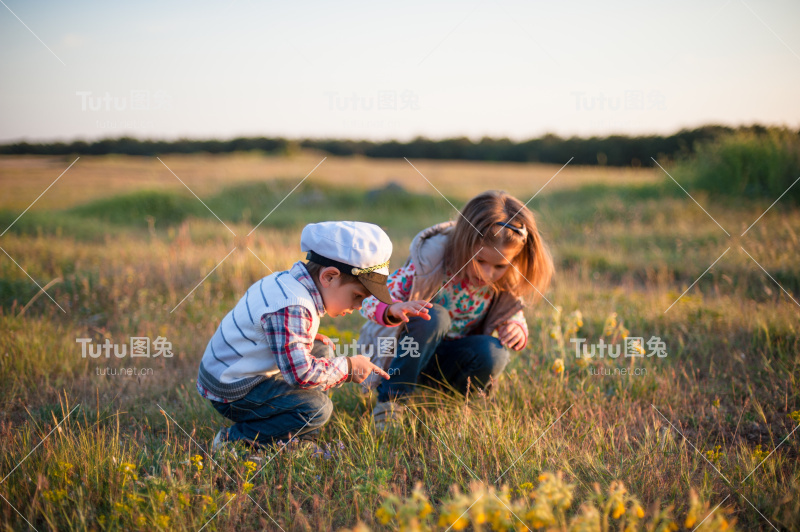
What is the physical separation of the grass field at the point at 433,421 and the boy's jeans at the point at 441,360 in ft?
0.49

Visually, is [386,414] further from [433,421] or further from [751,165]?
[751,165]

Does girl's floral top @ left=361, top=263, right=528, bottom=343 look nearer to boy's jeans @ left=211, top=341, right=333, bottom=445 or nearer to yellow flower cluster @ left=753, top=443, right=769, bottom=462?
boy's jeans @ left=211, top=341, right=333, bottom=445

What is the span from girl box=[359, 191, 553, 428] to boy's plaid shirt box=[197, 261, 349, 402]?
45 centimetres

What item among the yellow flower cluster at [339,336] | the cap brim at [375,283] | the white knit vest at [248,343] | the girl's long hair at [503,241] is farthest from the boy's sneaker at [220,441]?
the girl's long hair at [503,241]

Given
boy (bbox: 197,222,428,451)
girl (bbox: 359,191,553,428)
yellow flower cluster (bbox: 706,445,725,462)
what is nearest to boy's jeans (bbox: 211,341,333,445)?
boy (bbox: 197,222,428,451)

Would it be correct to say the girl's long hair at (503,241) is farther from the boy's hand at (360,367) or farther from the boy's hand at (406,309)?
the boy's hand at (360,367)

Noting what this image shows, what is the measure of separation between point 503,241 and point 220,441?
182 cm

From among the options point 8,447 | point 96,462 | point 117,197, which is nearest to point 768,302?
point 96,462

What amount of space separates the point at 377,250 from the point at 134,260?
449cm

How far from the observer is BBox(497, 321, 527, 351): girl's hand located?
2.95m

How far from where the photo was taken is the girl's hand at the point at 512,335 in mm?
2951

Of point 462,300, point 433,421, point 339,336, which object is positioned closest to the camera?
point 433,421

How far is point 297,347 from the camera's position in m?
2.21

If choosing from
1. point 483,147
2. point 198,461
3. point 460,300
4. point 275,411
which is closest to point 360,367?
point 275,411
